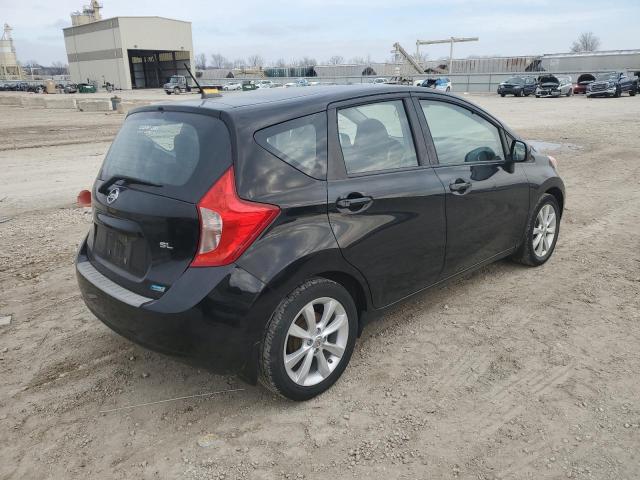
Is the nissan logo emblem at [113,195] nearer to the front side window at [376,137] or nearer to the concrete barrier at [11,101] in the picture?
the front side window at [376,137]

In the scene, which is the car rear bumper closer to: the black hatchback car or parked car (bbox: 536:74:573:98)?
the black hatchback car

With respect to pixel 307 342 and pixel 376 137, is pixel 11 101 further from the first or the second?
pixel 307 342

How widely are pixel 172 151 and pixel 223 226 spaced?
634 mm

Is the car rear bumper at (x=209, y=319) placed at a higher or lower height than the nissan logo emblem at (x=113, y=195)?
lower

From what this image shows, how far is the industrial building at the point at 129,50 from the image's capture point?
74.4m

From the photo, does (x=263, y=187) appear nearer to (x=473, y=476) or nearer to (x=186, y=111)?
(x=186, y=111)

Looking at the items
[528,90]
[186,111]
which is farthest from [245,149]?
[528,90]

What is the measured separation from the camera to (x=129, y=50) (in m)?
75.8

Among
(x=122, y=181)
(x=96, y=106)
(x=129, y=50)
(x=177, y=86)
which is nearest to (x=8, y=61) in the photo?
(x=129, y=50)

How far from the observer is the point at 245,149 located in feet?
8.87

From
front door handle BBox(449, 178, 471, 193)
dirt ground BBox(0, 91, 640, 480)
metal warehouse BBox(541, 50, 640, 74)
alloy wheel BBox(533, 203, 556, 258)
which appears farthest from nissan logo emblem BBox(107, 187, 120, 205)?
metal warehouse BBox(541, 50, 640, 74)

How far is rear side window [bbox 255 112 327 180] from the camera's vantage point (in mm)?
2824

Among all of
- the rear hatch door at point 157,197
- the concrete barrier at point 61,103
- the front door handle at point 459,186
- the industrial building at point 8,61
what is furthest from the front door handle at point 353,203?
the industrial building at point 8,61

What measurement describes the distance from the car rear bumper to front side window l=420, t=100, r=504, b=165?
1857 millimetres
